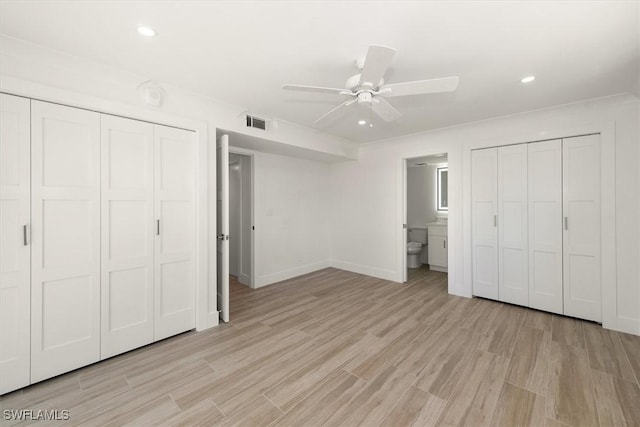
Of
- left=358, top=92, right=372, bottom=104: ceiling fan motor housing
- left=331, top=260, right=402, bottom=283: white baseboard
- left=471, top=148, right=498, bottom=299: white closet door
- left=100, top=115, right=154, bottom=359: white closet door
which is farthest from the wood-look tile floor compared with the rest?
left=358, top=92, right=372, bottom=104: ceiling fan motor housing

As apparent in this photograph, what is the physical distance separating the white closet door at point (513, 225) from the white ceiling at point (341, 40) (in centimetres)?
90

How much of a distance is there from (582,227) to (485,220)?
0.98 metres

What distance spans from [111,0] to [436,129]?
13.1 feet

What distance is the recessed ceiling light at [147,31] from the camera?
1.76m

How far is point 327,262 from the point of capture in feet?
18.4

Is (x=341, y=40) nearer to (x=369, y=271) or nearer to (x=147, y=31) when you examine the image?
(x=147, y=31)

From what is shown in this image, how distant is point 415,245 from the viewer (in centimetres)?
546

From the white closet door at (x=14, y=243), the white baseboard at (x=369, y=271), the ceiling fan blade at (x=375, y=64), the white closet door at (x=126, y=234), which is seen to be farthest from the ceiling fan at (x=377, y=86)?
the white baseboard at (x=369, y=271)

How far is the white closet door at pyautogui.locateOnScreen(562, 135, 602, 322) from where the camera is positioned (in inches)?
116

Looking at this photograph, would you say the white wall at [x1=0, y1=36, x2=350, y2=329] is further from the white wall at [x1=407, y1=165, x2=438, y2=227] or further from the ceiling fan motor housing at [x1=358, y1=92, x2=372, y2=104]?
the white wall at [x1=407, y1=165, x2=438, y2=227]

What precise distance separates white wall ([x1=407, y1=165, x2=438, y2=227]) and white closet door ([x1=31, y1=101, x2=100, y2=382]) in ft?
18.7

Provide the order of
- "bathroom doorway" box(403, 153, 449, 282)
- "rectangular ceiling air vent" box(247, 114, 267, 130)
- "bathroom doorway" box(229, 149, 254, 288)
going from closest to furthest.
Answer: "rectangular ceiling air vent" box(247, 114, 267, 130), "bathroom doorway" box(229, 149, 254, 288), "bathroom doorway" box(403, 153, 449, 282)

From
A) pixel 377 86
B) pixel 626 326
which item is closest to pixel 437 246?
pixel 626 326

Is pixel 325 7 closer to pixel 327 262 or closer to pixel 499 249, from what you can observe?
pixel 499 249
